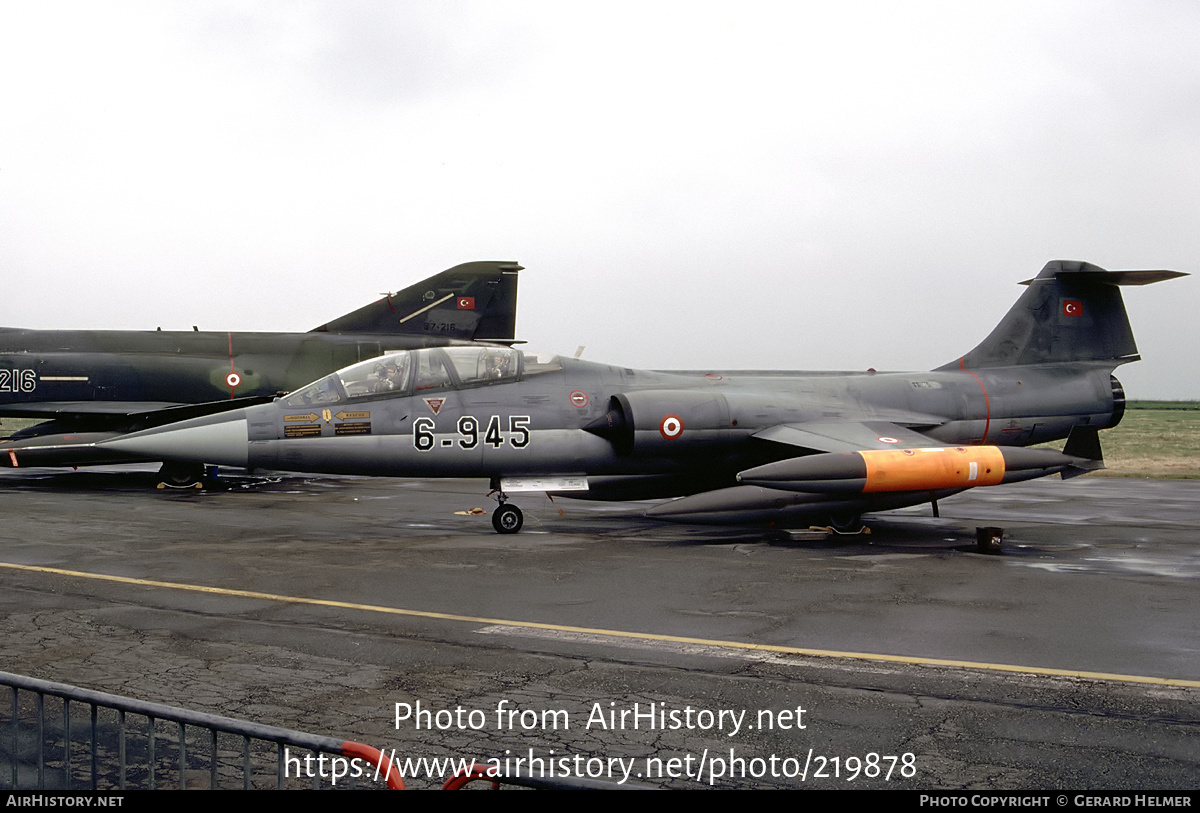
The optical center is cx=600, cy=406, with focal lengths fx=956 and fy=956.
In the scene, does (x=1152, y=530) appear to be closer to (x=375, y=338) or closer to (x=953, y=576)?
(x=953, y=576)

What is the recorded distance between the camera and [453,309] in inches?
972

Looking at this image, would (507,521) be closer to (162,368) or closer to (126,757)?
(126,757)

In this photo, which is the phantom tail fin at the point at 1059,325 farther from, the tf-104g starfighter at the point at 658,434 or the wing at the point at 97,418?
the wing at the point at 97,418

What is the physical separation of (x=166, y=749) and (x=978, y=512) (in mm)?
14548

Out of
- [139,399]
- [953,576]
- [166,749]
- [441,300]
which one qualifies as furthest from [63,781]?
[441,300]

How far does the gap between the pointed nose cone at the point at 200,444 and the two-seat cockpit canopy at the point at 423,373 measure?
0.79 metres

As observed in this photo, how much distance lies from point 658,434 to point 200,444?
5873mm

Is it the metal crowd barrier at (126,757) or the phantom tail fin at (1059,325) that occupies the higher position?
the phantom tail fin at (1059,325)

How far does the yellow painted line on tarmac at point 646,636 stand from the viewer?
6086 mm

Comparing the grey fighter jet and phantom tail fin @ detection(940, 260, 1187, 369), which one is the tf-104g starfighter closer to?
phantom tail fin @ detection(940, 260, 1187, 369)

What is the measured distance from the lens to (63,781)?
431cm

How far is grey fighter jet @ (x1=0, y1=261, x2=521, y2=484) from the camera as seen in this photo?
20562 millimetres

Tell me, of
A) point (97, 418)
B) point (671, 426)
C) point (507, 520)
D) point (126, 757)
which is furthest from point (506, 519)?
point (97, 418)

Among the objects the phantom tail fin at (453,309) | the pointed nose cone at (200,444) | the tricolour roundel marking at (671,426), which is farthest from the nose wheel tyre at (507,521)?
the phantom tail fin at (453,309)
